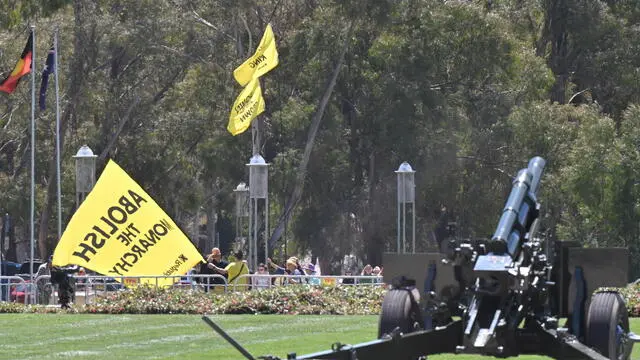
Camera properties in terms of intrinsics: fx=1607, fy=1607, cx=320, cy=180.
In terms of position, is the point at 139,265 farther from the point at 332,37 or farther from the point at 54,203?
the point at 54,203

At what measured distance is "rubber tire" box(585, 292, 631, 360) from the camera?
13.3 meters

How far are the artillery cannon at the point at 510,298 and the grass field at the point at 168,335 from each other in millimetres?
2367

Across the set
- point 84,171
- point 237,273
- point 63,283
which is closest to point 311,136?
point 84,171

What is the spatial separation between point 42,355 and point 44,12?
729cm

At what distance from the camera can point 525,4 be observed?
61.7m

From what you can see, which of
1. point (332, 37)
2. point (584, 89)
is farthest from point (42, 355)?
point (584, 89)

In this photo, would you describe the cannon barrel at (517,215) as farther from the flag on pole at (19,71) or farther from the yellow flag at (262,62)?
the yellow flag at (262,62)

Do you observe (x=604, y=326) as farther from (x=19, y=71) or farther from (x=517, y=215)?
(x=19, y=71)

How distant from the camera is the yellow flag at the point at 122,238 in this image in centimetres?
3116

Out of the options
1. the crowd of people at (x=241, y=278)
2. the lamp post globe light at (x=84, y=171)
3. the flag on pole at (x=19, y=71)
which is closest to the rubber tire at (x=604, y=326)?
the crowd of people at (x=241, y=278)

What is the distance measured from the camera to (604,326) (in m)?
13.3

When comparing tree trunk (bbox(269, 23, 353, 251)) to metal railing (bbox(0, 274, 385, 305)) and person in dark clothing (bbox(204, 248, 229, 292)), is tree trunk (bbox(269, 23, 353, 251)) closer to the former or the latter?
metal railing (bbox(0, 274, 385, 305))

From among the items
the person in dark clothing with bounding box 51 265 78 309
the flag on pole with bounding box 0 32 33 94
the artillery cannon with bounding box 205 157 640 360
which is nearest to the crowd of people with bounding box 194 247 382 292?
the person in dark clothing with bounding box 51 265 78 309

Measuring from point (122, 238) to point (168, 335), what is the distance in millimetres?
10289
